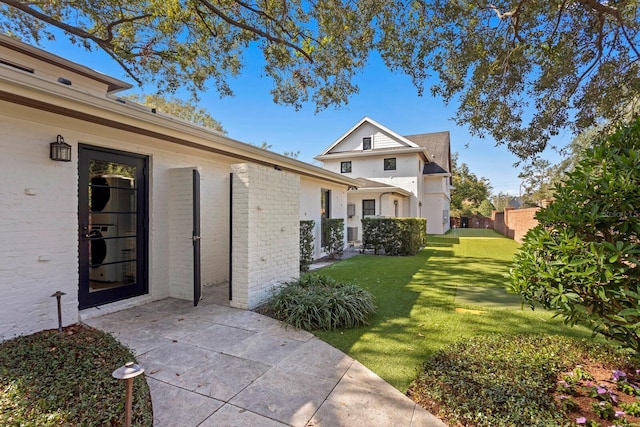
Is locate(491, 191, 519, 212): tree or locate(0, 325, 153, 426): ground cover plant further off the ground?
locate(491, 191, 519, 212): tree

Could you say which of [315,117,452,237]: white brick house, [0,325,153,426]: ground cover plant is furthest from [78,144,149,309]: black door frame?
[315,117,452,237]: white brick house

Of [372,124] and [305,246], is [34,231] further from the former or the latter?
[372,124]

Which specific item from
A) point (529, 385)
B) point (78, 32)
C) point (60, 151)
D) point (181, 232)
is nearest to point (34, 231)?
point (60, 151)

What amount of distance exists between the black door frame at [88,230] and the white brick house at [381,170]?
12551 millimetres

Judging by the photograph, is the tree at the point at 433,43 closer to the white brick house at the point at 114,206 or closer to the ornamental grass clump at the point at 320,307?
the white brick house at the point at 114,206

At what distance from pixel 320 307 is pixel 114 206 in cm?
391

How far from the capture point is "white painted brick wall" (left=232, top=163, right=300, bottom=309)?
5246mm

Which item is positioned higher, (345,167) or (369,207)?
(345,167)

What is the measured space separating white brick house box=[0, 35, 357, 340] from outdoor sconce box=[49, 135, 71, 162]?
7 centimetres

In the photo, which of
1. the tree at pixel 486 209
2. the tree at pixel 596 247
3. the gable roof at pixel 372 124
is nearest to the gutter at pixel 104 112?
the tree at pixel 596 247

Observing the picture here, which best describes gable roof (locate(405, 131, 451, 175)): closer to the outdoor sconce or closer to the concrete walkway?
the concrete walkway

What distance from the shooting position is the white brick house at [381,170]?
1836 cm

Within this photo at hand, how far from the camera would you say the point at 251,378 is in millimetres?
3146

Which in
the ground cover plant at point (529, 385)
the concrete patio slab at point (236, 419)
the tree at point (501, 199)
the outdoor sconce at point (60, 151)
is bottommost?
the concrete patio slab at point (236, 419)
